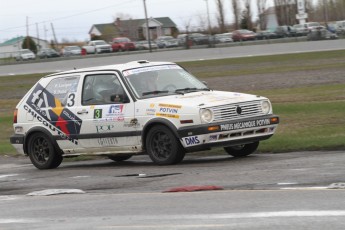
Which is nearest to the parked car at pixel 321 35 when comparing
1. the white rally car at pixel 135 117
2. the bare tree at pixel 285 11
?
the white rally car at pixel 135 117

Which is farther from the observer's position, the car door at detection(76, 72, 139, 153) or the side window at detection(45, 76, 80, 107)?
the side window at detection(45, 76, 80, 107)

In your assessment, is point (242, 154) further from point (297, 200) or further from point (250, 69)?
point (250, 69)

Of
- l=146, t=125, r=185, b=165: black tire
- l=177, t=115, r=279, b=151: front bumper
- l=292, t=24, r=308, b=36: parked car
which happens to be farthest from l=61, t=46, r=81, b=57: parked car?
l=177, t=115, r=279, b=151: front bumper

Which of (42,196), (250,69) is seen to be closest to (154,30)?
(250,69)

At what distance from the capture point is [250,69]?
39469 millimetres

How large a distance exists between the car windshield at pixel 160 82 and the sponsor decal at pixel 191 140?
1.17m

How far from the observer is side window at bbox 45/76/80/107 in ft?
46.0

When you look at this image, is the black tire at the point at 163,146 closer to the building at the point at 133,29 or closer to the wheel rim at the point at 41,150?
the wheel rim at the point at 41,150

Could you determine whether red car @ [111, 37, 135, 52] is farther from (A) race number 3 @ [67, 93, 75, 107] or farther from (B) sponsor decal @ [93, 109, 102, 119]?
(B) sponsor decal @ [93, 109, 102, 119]

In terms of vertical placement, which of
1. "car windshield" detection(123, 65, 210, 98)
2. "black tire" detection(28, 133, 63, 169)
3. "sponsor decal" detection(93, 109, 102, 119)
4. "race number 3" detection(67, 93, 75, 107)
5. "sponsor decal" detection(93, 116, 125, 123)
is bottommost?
"black tire" detection(28, 133, 63, 169)

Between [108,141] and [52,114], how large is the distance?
1.46m

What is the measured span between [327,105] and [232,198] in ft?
38.5

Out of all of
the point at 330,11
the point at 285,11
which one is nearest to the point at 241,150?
the point at 285,11

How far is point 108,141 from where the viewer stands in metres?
13.3
